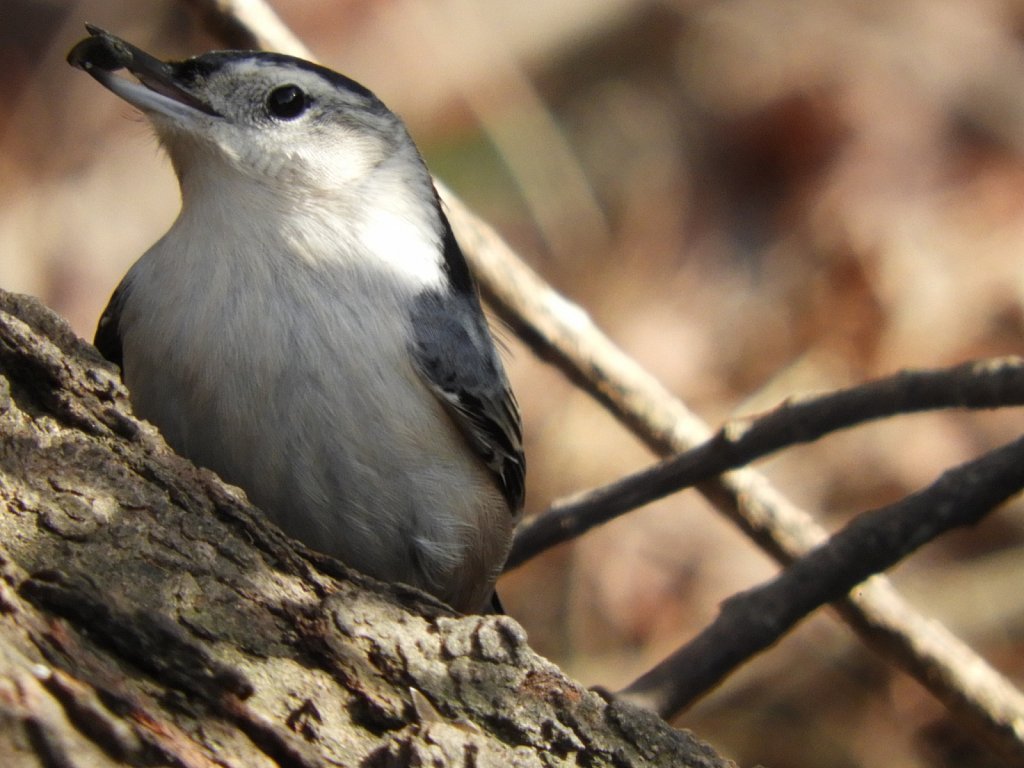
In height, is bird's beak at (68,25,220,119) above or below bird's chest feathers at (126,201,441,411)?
above

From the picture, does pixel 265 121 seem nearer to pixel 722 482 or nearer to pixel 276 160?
pixel 276 160

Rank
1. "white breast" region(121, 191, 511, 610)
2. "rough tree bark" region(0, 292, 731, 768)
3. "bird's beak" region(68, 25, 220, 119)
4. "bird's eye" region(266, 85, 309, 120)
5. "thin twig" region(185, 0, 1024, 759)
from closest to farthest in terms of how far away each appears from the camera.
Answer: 1. "rough tree bark" region(0, 292, 731, 768)
2. "white breast" region(121, 191, 511, 610)
3. "bird's beak" region(68, 25, 220, 119)
4. "bird's eye" region(266, 85, 309, 120)
5. "thin twig" region(185, 0, 1024, 759)

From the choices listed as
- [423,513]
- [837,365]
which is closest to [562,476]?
[837,365]

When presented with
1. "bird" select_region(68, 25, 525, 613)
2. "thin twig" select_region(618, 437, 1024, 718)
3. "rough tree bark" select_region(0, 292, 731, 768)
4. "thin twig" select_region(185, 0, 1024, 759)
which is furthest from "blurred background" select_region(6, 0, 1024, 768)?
"rough tree bark" select_region(0, 292, 731, 768)

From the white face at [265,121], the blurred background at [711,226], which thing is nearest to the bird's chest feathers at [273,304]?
the white face at [265,121]

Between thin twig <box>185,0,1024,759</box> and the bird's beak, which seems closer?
the bird's beak

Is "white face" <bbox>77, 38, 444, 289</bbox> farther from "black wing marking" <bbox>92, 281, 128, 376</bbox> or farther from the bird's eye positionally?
"black wing marking" <bbox>92, 281, 128, 376</bbox>

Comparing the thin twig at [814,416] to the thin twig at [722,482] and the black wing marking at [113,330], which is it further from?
the black wing marking at [113,330]
